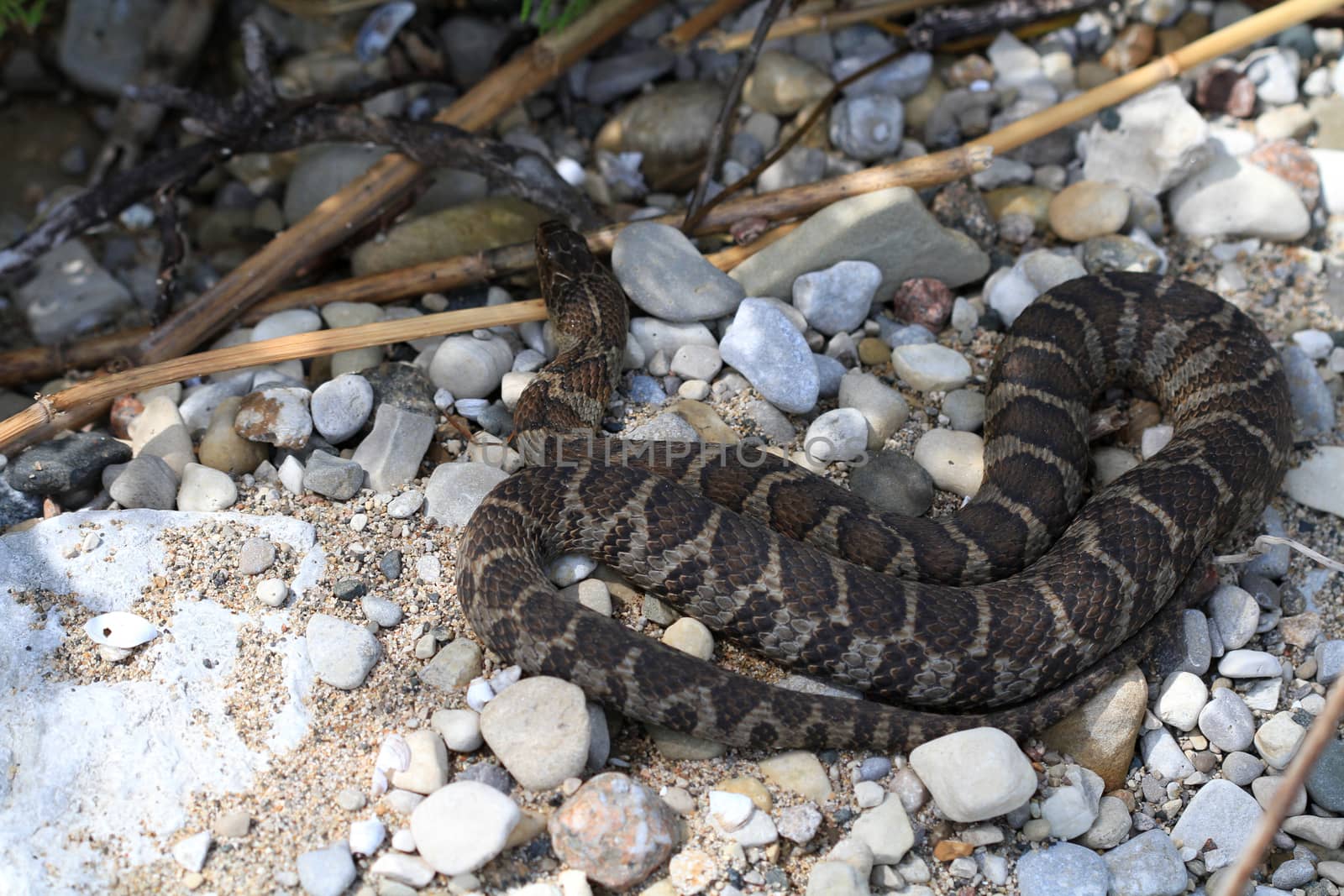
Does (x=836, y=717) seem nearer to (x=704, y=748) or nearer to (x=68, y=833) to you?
(x=704, y=748)

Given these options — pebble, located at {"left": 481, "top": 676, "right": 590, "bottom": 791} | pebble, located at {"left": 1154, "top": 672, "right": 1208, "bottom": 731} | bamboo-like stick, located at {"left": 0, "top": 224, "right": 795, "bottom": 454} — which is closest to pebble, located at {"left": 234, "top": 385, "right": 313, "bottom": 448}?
bamboo-like stick, located at {"left": 0, "top": 224, "right": 795, "bottom": 454}

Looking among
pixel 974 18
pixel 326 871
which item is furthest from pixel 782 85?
pixel 326 871

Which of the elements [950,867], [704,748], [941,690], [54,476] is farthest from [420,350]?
[950,867]

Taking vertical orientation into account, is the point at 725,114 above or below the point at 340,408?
above

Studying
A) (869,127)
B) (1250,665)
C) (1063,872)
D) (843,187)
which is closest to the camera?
(1063,872)

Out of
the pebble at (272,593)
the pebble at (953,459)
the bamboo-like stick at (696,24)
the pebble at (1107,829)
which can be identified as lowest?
the pebble at (1107,829)

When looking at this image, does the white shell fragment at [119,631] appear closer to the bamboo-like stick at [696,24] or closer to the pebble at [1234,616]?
the pebble at [1234,616]

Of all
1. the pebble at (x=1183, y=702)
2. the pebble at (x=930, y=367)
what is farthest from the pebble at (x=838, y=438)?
the pebble at (x=1183, y=702)

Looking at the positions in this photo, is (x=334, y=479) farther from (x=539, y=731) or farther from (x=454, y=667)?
(x=539, y=731)
